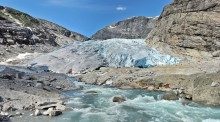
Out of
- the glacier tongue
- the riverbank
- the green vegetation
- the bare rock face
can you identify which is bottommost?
the riverbank

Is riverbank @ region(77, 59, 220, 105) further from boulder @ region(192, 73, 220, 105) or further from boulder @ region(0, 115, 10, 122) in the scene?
boulder @ region(0, 115, 10, 122)

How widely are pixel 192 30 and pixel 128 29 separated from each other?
118 meters

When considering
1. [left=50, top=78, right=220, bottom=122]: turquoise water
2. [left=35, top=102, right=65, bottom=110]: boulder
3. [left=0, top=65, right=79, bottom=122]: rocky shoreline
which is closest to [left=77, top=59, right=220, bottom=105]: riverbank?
[left=50, top=78, right=220, bottom=122]: turquoise water

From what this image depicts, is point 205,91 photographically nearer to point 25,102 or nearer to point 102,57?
point 25,102

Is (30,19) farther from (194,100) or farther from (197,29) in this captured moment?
(194,100)

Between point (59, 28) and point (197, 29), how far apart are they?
98059 millimetres

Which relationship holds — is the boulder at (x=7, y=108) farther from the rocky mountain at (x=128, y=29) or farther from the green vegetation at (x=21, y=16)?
the rocky mountain at (x=128, y=29)

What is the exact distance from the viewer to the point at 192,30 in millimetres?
51625

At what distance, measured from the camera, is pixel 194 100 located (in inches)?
961

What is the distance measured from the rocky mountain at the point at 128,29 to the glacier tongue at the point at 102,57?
10879 cm

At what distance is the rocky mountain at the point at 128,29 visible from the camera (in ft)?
539

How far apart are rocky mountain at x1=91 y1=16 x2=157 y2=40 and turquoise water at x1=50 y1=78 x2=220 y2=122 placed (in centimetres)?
13688

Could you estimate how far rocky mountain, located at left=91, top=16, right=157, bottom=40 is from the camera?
6471 inches

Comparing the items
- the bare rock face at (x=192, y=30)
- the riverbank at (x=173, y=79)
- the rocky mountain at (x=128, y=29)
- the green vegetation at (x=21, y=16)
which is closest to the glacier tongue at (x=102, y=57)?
the riverbank at (x=173, y=79)
